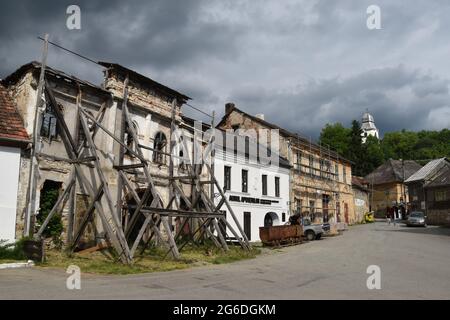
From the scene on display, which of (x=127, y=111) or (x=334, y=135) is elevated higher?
(x=334, y=135)

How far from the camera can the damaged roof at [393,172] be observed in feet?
196

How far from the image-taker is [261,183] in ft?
98.0

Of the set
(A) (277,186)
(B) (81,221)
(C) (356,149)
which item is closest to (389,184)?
(C) (356,149)

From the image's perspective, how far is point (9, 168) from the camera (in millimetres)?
13719

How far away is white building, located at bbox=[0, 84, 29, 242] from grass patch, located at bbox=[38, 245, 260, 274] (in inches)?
65.5

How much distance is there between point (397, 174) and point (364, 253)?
46269mm

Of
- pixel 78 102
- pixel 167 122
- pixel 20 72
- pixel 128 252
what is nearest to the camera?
pixel 128 252

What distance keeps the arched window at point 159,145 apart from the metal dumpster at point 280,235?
7247 millimetres

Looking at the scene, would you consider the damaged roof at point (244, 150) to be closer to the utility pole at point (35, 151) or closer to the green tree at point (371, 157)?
the utility pole at point (35, 151)

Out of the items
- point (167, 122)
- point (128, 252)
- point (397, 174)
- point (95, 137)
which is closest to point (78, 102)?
point (95, 137)

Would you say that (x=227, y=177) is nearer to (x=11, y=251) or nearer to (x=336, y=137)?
(x=11, y=251)

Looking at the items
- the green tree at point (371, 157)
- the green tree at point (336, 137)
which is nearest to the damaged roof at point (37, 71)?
the green tree at point (336, 137)

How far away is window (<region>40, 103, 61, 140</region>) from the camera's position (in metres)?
15.3

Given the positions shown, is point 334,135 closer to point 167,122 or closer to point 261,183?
point 261,183
